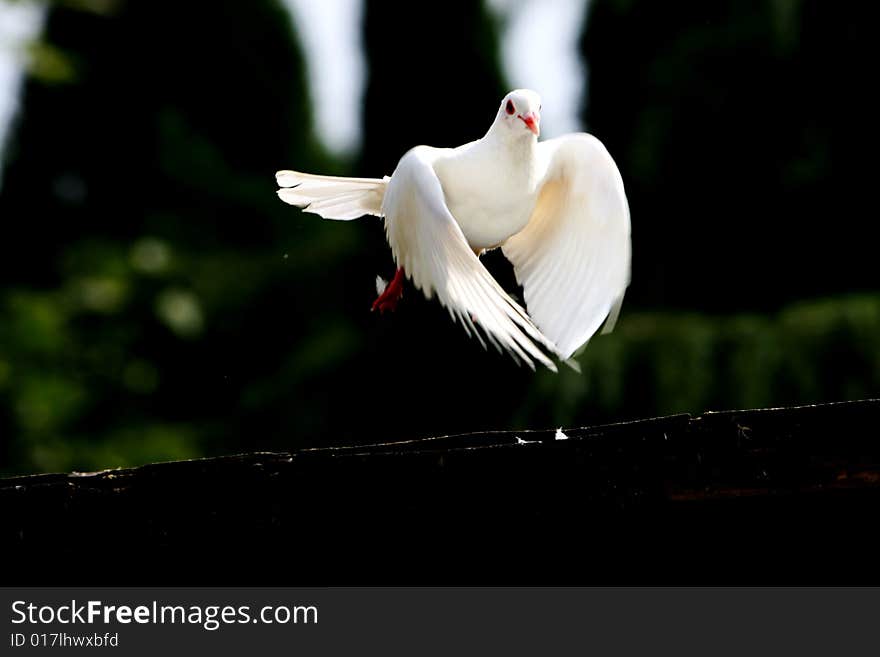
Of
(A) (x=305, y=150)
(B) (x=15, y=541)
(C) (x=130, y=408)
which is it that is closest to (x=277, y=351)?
(C) (x=130, y=408)

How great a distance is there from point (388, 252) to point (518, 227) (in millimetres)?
4421

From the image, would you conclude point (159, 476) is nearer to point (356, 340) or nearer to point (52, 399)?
point (356, 340)

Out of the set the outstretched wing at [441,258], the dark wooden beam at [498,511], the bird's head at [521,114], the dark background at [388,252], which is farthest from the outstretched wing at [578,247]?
the dark wooden beam at [498,511]

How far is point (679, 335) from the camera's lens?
27.0ft

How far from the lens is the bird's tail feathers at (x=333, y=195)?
4.11 metres

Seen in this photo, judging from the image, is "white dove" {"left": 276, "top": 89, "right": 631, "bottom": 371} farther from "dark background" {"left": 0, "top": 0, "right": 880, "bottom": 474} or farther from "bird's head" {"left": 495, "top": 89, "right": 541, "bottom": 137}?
"dark background" {"left": 0, "top": 0, "right": 880, "bottom": 474}

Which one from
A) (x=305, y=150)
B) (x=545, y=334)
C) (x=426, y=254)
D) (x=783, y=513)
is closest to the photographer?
(x=783, y=513)

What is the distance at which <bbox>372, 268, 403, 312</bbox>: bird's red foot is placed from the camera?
12.9 feet

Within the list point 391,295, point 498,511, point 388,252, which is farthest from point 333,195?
point 388,252

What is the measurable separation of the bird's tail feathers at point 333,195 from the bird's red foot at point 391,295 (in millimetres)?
280

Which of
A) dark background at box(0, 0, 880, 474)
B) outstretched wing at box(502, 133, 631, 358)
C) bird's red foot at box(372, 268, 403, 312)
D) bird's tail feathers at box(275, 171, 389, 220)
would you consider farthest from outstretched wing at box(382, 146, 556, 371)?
dark background at box(0, 0, 880, 474)

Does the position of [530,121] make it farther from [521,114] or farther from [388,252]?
[388,252]

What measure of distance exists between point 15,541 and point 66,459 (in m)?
9.88

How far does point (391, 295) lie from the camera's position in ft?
13.0
